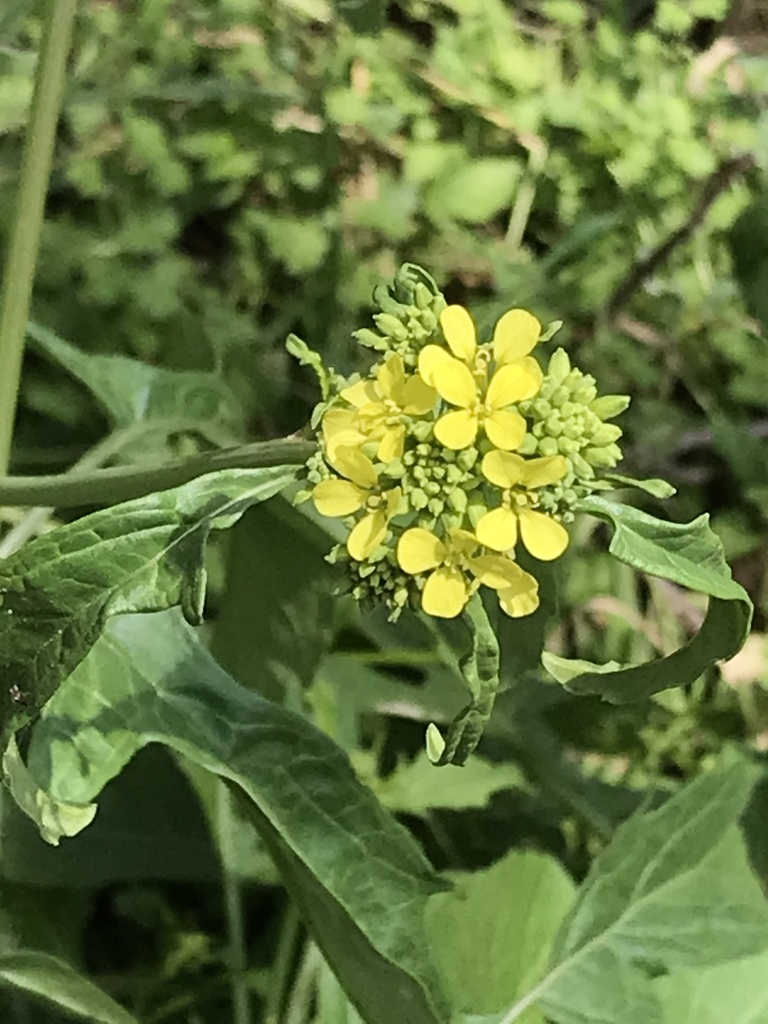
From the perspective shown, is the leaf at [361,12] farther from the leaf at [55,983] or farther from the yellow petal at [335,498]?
the leaf at [55,983]

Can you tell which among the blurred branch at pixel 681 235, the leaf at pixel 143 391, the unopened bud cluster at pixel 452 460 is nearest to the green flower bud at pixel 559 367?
the unopened bud cluster at pixel 452 460

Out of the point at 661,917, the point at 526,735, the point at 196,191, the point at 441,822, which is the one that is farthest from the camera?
the point at 196,191

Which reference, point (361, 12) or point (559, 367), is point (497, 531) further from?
point (361, 12)

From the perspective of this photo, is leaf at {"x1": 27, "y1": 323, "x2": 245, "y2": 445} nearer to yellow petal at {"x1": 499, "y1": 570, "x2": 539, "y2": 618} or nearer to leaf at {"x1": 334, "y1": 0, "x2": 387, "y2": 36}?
leaf at {"x1": 334, "y1": 0, "x2": 387, "y2": 36}

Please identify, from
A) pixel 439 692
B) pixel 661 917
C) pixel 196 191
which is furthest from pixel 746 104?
pixel 661 917

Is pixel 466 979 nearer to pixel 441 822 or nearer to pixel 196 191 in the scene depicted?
pixel 441 822

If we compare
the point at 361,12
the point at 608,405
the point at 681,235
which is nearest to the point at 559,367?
the point at 608,405

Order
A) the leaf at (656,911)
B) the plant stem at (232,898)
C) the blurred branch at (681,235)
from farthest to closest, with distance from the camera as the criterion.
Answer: the blurred branch at (681,235)
the plant stem at (232,898)
the leaf at (656,911)
